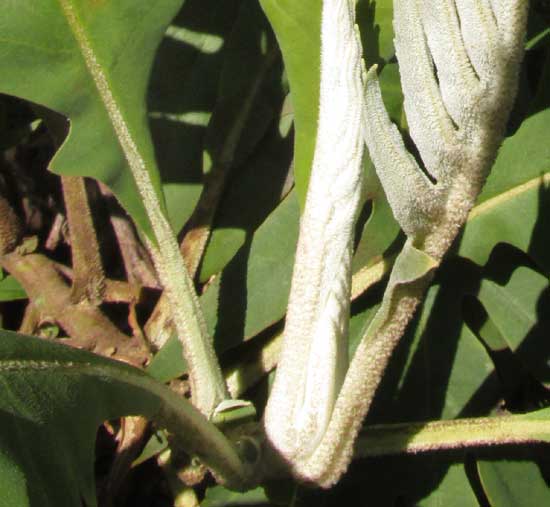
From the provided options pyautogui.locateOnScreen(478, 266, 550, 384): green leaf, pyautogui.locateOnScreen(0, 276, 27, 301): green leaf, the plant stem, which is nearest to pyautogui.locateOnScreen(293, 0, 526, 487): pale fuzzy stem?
the plant stem

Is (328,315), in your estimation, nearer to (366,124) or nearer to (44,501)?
(366,124)

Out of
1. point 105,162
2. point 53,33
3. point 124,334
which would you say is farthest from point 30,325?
point 53,33

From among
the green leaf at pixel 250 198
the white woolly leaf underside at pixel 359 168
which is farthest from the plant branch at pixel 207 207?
the white woolly leaf underside at pixel 359 168

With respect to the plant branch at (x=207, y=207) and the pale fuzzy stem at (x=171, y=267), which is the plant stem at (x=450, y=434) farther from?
the plant branch at (x=207, y=207)

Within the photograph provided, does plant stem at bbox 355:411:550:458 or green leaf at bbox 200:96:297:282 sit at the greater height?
green leaf at bbox 200:96:297:282

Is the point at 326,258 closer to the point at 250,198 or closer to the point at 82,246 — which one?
the point at 250,198

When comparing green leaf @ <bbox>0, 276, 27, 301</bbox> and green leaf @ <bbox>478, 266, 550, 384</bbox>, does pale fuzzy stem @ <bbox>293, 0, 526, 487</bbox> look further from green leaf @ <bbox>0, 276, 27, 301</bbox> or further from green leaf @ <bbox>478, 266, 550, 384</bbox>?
green leaf @ <bbox>0, 276, 27, 301</bbox>

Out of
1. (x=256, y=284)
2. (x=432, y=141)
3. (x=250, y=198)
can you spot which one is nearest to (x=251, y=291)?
(x=256, y=284)
